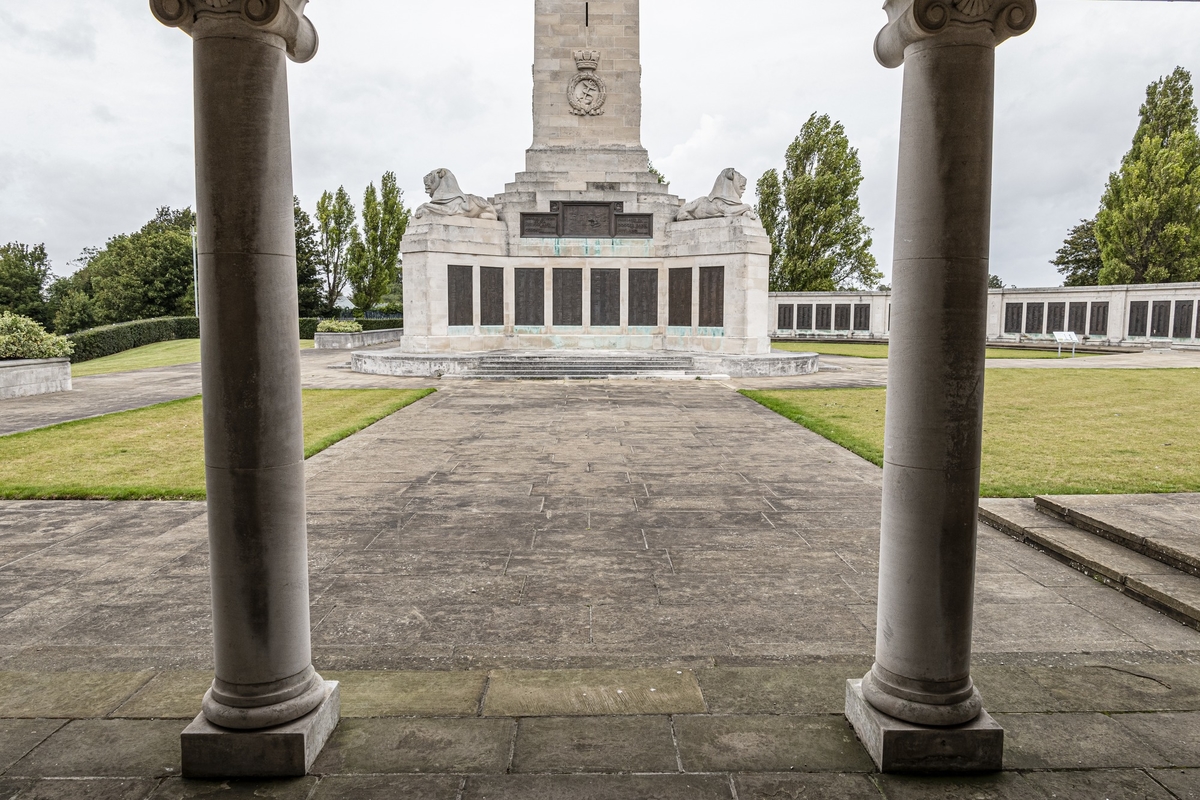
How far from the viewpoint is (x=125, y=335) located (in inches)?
1609

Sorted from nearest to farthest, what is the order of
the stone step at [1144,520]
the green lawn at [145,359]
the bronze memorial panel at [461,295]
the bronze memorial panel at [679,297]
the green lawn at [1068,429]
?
the stone step at [1144,520]
the green lawn at [1068,429]
the bronze memorial panel at [461,295]
the bronze memorial panel at [679,297]
the green lawn at [145,359]

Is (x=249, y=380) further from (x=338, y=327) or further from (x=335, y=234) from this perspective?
(x=335, y=234)

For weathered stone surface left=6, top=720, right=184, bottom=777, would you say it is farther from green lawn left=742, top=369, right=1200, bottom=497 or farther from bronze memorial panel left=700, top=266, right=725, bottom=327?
bronze memorial panel left=700, top=266, right=725, bottom=327

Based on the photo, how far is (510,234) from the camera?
26.7 metres

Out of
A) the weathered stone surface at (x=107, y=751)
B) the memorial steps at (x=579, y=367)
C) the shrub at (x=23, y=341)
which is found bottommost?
the weathered stone surface at (x=107, y=751)

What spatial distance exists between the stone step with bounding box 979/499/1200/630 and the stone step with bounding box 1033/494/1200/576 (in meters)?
0.06

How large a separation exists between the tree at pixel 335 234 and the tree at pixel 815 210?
2923cm

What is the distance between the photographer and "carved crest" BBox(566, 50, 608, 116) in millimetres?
27484

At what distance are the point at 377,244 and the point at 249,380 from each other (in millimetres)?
53212

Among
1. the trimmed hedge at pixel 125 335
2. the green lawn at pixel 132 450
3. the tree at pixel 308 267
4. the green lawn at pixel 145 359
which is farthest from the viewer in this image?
the tree at pixel 308 267

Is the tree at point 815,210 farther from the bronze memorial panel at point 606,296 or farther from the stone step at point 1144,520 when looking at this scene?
the stone step at point 1144,520

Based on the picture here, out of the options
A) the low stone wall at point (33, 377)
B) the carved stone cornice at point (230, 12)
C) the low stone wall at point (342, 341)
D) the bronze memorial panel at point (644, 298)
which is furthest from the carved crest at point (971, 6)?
the low stone wall at point (342, 341)

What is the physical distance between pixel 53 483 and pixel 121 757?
23.9 ft

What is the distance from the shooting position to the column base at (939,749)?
11.4 ft
